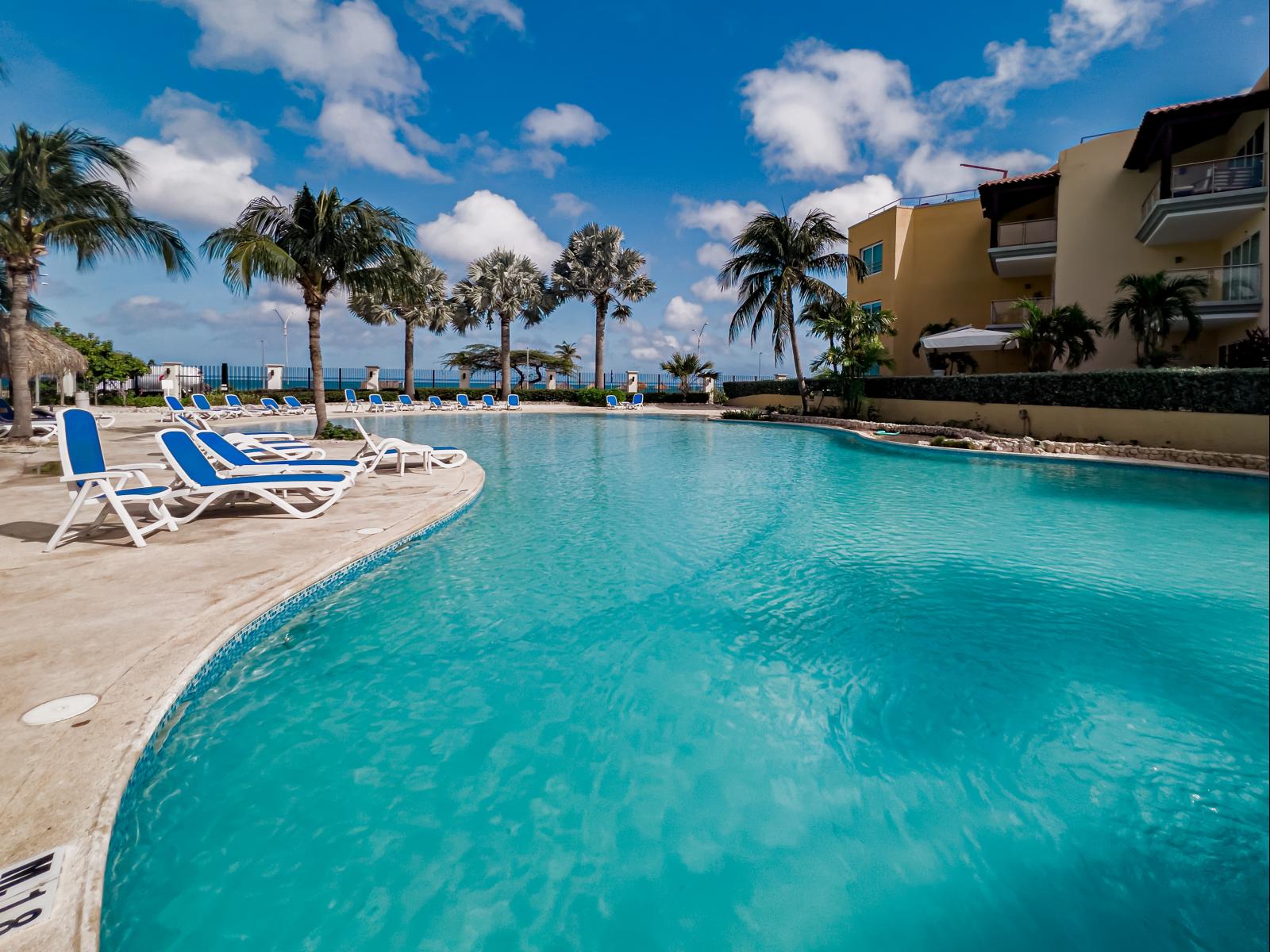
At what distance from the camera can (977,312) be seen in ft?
83.7

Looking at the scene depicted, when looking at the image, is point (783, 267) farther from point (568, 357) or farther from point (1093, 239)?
point (568, 357)

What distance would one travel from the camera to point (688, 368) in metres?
44.3

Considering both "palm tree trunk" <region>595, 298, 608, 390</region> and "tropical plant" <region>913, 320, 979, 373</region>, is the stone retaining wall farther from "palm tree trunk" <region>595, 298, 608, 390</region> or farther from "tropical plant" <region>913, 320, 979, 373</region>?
"palm tree trunk" <region>595, 298, 608, 390</region>

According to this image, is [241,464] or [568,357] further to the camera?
[568,357]

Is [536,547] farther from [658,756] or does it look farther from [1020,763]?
[1020,763]

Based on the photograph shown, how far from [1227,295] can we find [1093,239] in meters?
5.38

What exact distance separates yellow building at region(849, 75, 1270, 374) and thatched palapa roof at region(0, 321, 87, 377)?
2889 centimetres

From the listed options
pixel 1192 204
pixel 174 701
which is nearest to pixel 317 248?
pixel 174 701

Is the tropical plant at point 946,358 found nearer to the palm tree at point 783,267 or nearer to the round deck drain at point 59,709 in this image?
the palm tree at point 783,267

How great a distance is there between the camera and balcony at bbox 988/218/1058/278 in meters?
21.3

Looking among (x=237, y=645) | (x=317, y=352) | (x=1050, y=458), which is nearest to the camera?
(x=237, y=645)

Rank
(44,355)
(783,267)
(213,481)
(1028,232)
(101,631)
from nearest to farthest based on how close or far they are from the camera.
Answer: (101,631) < (213,481) < (44,355) < (1028,232) < (783,267)

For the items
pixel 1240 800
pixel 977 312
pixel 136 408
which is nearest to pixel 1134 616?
pixel 1240 800

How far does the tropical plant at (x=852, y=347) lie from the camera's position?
2303 cm
